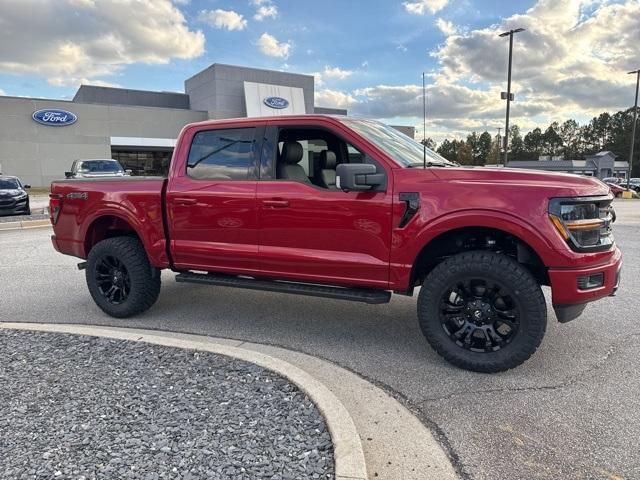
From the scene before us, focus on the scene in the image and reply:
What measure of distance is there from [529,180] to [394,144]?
1.25 meters

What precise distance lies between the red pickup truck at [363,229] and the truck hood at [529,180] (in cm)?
1

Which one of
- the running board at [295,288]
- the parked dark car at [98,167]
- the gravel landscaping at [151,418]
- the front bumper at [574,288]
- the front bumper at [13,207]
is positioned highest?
the parked dark car at [98,167]

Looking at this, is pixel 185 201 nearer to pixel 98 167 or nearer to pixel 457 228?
pixel 457 228

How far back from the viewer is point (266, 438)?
2682 millimetres

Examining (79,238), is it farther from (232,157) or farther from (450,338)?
(450,338)

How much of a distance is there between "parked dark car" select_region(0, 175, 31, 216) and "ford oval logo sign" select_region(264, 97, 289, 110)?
30784mm

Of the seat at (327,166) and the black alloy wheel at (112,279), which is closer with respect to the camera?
the seat at (327,166)

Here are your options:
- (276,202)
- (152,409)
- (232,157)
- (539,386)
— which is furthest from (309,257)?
(539,386)

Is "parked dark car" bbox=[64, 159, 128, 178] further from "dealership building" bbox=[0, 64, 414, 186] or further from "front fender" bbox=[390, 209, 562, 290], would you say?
"dealership building" bbox=[0, 64, 414, 186]

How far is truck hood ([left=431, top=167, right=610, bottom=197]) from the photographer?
3.44 m

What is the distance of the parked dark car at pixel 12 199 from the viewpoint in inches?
598

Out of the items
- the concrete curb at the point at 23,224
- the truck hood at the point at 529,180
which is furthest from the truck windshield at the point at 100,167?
the truck hood at the point at 529,180

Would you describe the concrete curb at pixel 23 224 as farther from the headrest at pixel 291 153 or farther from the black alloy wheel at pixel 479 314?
the black alloy wheel at pixel 479 314

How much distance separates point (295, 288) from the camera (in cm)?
432
